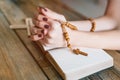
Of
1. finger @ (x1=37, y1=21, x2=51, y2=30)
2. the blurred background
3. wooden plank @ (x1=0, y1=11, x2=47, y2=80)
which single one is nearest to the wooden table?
wooden plank @ (x1=0, y1=11, x2=47, y2=80)

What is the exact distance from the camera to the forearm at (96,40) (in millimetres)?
616

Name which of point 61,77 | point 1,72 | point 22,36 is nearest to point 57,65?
point 61,77

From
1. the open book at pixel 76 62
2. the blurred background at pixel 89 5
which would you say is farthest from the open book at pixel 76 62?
the blurred background at pixel 89 5

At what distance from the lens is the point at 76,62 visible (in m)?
0.55

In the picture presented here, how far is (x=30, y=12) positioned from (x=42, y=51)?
387 millimetres

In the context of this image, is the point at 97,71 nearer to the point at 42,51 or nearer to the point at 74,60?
the point at 74,60

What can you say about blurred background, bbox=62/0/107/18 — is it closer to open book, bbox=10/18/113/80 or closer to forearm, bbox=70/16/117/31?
forearm, bbox=70/16/117/31

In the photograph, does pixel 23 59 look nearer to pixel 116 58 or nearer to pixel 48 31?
pixel 48 31

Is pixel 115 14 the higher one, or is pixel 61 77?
pixel 115 14

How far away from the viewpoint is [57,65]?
0.55m

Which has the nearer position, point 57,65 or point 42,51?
point 57,65

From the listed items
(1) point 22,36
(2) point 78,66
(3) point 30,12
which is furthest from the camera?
(3) point 30,12

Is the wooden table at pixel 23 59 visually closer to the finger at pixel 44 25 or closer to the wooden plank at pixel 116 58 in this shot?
the wooden plank at pixel 116 58

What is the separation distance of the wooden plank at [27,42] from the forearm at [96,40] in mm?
105
